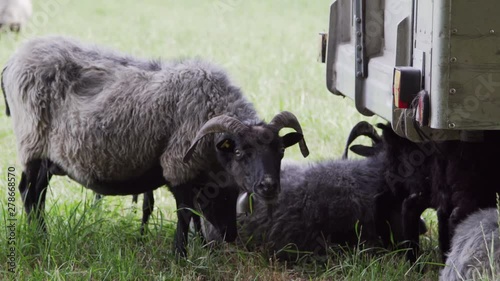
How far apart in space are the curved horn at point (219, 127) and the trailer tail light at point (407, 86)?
1.28m

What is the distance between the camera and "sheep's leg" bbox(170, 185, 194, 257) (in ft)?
19.0

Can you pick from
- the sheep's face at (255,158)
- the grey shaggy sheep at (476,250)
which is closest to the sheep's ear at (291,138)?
the sheep's face at (255,158)

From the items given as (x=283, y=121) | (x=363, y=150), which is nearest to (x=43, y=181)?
(x=283, y=121)

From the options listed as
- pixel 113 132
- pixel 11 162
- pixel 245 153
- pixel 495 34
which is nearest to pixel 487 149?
pixel 495 34

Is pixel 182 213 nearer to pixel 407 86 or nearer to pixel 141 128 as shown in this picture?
pixel 141 128

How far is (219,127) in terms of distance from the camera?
A: 542 cm

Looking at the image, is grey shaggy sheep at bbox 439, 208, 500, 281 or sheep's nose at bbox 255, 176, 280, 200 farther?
sheep's nose at bbox 255, 176, 280, 200

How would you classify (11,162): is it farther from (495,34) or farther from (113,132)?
(495,34)

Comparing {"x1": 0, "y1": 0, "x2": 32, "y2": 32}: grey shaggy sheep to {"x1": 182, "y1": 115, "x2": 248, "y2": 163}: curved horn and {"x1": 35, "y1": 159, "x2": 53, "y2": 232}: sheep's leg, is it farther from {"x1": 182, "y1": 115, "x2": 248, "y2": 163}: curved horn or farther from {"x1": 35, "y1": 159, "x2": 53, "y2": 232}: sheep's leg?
{"x1": 182, "y1": 115, "x2": 248, "y2": 163}: curved horn

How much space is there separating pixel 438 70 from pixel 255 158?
158cm

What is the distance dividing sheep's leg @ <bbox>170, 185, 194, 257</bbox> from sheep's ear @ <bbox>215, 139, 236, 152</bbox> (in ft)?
1.47

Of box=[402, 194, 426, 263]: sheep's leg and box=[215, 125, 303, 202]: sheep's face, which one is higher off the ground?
box=[215, 125, 303, 202]: sheep's face

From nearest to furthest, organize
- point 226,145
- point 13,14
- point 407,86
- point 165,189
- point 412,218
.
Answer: point 407,86
point 226,145
point 412,218
point 165,189
point 13,14

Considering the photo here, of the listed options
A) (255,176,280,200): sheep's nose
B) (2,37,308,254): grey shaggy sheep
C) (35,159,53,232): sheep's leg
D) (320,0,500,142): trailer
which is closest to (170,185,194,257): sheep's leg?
(2,37,308,254): grey shaggy sheep
